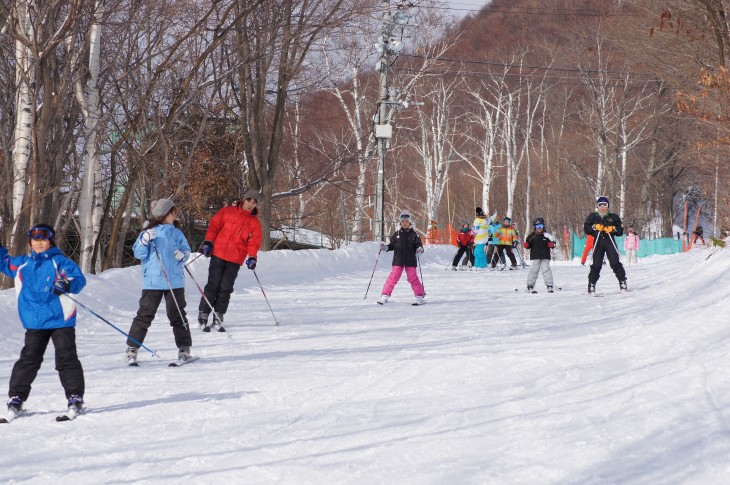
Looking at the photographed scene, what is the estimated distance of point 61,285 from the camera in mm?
5734

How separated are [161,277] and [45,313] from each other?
2.07 metres

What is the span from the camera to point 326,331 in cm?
996

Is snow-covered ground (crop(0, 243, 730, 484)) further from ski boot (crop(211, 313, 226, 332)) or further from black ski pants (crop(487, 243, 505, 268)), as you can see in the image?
black ski pants (crop(487, 243, 505, 268))

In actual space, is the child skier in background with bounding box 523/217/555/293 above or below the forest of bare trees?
below

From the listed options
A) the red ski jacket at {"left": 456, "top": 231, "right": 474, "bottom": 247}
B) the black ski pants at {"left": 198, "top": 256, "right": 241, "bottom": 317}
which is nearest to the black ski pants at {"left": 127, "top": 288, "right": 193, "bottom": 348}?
the black ski pants at {"left": 198, "top": 256, "right": 241, "bottom": 317}

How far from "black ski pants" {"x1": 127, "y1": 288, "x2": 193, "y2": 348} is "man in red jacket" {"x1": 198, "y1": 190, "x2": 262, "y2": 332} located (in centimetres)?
219

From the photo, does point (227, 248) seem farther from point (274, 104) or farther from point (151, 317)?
point (274, 104)

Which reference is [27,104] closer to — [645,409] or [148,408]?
[148,408]

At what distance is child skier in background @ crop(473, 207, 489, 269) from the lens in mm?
25688

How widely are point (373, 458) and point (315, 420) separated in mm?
954

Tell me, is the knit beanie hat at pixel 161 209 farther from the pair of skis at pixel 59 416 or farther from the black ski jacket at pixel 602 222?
the black ski jacket at pixel 602 222

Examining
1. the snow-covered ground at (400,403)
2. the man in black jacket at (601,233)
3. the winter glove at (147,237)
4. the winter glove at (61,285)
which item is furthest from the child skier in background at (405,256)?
the winter glove at (61,285)

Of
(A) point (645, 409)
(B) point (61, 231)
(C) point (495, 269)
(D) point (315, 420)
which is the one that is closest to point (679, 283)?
(A) point (645, 409)

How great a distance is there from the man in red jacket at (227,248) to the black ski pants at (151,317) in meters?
2.19
